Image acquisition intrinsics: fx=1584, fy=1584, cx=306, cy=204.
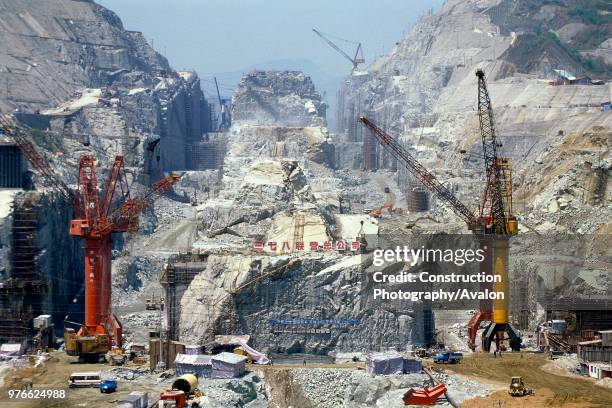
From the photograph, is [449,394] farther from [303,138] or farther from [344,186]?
[303,138]

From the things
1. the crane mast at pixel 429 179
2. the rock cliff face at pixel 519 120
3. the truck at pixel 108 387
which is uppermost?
the rock cliff face at pixel 519 120

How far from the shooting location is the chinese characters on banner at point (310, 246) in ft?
309

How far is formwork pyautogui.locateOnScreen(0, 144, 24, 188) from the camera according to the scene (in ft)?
369

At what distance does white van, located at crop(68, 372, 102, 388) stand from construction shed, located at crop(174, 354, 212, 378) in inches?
152

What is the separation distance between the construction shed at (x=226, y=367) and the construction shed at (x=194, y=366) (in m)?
0.40

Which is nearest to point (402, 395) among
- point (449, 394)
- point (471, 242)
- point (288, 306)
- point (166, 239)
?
point (449, 394)

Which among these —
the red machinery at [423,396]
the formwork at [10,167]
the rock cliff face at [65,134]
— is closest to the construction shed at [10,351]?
the rock cliff face at [65,134]

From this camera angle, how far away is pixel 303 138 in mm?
192750

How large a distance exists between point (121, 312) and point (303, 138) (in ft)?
267

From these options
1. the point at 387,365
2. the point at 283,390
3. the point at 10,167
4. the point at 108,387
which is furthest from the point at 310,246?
the point at 10,167


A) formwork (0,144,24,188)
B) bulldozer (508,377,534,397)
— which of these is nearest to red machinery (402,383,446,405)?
bulldozer (508,377,534,397)

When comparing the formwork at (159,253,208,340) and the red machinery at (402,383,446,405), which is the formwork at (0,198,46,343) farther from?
the red machinery at (402,383,446,405)

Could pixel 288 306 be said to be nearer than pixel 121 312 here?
Yes

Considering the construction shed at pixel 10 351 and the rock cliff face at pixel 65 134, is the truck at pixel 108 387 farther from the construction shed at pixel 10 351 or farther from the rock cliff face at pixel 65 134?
the rock cliff face at pixel 65 134
